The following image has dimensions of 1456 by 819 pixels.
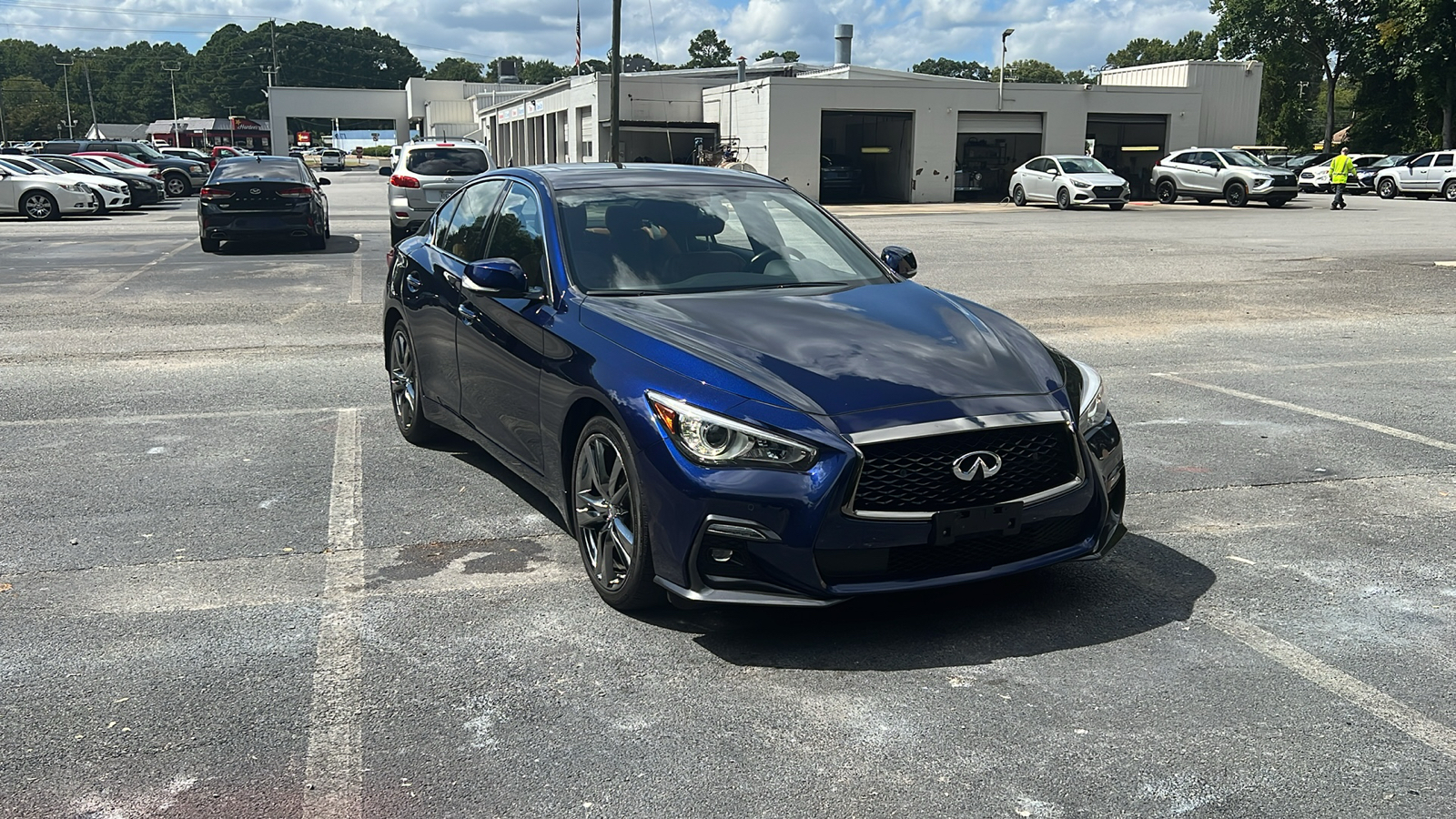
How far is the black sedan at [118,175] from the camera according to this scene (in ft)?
106

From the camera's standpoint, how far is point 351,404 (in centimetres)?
797

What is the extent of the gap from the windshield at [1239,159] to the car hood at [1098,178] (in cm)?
421

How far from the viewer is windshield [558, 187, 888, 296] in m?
5.11

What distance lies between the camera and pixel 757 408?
3887mm

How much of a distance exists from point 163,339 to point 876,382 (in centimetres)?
869

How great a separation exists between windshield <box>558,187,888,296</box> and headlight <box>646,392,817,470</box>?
3.67 ft

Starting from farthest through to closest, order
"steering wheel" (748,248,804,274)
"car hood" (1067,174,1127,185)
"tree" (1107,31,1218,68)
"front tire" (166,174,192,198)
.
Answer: "tree" (1107,31,1218,68) → "front tire" (166,174,192,198) → "car hood" (1067,174,1127,185) → "steering wheel" (748,248,804,274)

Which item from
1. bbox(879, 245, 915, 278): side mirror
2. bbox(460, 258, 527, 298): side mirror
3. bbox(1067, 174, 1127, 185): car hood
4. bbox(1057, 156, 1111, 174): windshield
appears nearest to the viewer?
bbox(460, 258, 527, 298): side mirror

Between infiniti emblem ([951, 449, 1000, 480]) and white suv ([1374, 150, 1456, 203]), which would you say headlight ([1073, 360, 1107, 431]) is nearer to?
infiniti emblem ([951, 449, 1000, 480])

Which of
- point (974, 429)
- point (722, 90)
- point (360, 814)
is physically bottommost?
point (360, 814)

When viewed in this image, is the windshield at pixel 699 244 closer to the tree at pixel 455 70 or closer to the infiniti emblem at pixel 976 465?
the infiniti emblem at pixel 976 465

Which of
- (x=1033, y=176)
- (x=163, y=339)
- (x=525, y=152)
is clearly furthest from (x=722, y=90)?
(x=163, y=339)

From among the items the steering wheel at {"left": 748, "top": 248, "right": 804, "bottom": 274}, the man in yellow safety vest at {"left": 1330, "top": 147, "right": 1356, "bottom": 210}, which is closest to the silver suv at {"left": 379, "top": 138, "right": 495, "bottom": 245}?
the steering wheel at {"left": 748, "top": 248, "right": 804, "bottom": 274}

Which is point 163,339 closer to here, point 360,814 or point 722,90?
point 360,814
